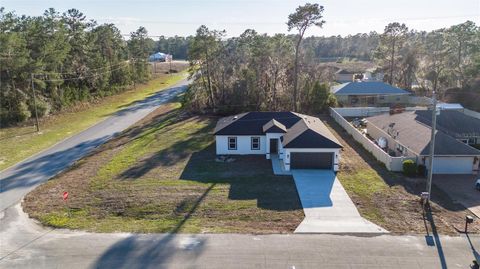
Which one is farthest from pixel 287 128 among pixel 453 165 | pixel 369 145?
pixel 453 165

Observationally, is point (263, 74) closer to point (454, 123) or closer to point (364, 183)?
point (454, 123)

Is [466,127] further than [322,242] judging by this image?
Yes

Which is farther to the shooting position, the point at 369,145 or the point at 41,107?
the point at 41,107

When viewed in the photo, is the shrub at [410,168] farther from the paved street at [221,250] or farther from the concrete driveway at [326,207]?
the paved street at [221,250]

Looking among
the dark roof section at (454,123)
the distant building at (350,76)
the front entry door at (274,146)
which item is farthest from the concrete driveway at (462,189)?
the distant building at (350,76)

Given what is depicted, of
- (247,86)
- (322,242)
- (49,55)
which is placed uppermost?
(49,55)

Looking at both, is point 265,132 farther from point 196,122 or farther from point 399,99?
point 399,99

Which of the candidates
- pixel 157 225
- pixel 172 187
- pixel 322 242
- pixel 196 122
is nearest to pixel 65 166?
pixel 172 187
